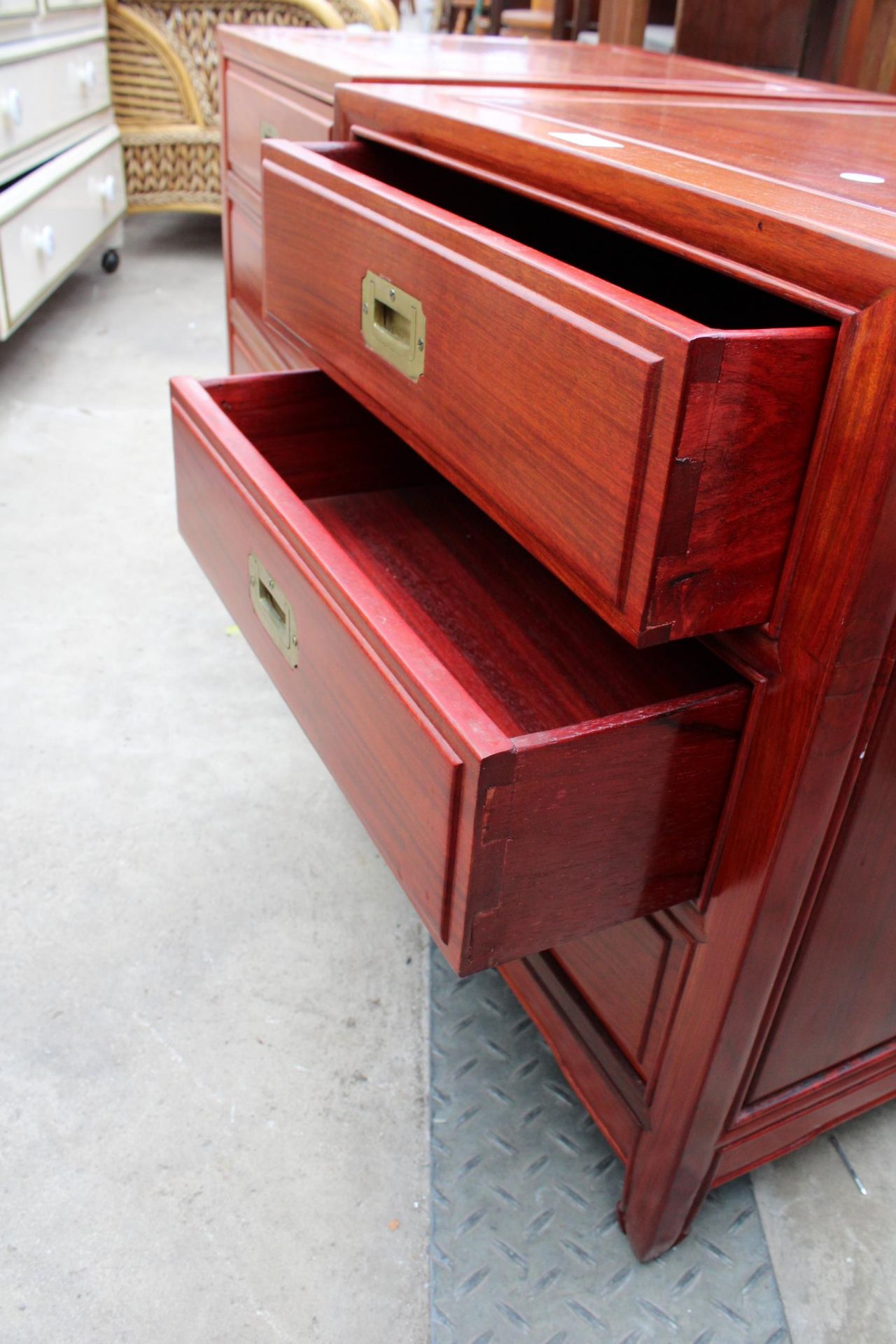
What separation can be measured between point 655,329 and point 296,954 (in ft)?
2.07

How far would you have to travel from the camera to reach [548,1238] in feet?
2.24

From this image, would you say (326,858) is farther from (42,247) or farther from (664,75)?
(42,247)

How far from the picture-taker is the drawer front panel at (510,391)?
41 centimetres

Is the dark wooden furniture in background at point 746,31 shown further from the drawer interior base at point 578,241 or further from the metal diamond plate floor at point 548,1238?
the metal diamond plate floor at point 548,1238

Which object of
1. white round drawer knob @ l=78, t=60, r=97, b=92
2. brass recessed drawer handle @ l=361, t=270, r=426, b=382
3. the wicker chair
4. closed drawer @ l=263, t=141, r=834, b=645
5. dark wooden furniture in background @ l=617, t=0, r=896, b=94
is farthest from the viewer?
the wicker chair

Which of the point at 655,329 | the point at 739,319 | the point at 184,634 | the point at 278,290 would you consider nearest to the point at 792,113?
the point at 739,319

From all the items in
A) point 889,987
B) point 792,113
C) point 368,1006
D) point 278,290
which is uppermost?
point 792,113

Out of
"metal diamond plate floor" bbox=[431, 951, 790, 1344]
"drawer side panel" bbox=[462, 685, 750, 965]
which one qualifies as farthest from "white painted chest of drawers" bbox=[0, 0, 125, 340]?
"drawer side panel" bbox=[462, 685, 750, 965]

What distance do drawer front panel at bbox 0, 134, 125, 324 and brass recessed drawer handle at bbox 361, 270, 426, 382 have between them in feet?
4.40

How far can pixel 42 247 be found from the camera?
75.4 inches

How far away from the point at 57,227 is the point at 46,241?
12 centimetres

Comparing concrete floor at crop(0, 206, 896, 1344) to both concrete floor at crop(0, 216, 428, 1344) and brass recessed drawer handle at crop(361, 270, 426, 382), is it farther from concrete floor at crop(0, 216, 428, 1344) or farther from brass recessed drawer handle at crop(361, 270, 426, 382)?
brass recessed drawer handle at crop(361, 270, 426, 382)

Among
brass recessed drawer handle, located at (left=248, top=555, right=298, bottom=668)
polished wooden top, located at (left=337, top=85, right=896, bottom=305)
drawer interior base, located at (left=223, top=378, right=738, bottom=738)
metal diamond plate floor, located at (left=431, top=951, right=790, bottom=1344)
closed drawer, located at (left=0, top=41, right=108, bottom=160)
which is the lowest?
metal diamond plate floor, located at (left=431, top=951, right=790, bottom=1344)

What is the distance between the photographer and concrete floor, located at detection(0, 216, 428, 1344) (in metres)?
0.65
